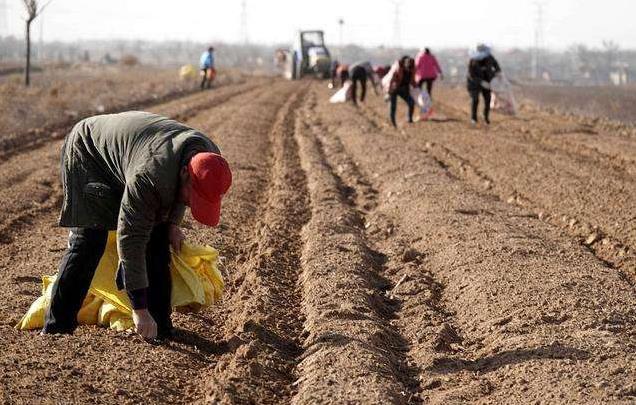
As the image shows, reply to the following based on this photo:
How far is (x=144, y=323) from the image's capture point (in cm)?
593

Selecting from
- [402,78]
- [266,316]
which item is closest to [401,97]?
[402,78]

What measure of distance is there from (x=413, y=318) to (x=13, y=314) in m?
2.50

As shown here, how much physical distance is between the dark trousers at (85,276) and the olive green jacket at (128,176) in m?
0.13

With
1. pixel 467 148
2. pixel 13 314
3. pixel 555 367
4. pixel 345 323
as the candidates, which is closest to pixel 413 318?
pixel 345 323

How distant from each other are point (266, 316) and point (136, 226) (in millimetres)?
1556

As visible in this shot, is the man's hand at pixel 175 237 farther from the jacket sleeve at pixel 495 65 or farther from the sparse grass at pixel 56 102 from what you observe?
the jacket sleeve at pixel 495 65

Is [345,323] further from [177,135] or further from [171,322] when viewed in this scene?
[177,135]

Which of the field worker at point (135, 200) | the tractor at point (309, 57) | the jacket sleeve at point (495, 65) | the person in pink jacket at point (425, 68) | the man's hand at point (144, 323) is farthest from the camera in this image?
the tractor at point (309, 57)

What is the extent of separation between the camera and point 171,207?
5.80m

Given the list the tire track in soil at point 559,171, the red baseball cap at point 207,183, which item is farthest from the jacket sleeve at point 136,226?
the tire track in soil at point 559,171

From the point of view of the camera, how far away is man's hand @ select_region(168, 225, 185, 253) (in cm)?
618

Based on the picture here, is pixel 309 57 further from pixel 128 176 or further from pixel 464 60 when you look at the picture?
pixel 464 60

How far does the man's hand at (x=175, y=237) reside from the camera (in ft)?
20.3

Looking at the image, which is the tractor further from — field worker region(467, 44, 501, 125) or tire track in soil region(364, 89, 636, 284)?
field worker region(467, 44, 501, 125)
